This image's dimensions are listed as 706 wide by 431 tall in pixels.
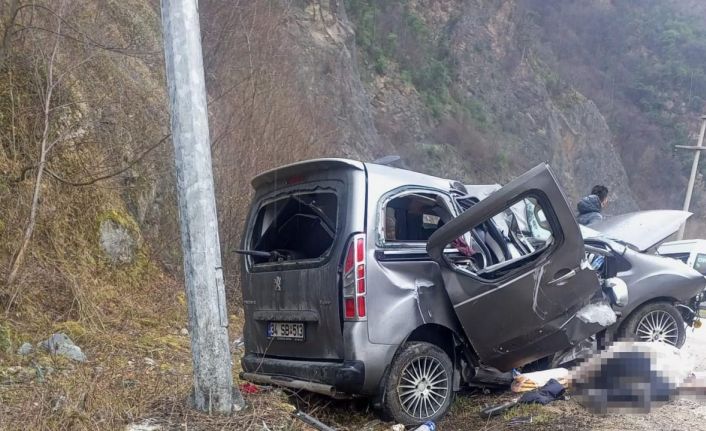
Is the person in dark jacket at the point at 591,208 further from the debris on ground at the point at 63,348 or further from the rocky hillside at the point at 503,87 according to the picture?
the rocky hillside at the point at 503,87

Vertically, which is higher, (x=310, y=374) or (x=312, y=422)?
(x=310, y=374)

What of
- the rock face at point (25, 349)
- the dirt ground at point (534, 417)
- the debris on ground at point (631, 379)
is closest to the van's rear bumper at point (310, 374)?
the dirt ground at point (534, 417)

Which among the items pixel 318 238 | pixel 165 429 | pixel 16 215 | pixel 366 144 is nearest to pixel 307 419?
pixel 165 429

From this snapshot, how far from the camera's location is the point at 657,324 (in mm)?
6621

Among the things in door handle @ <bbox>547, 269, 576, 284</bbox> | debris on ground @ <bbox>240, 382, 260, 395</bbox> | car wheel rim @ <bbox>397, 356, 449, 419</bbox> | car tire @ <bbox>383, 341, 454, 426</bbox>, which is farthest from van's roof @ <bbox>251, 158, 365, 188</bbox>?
door handle @ <bbox>547, 269, 576, 284</bbox>

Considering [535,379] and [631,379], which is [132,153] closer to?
[535,379]

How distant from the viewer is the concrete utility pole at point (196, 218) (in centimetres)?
410

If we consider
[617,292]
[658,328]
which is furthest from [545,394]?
[658,328]

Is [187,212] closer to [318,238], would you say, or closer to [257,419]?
[257,419]

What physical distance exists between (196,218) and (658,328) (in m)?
4.73

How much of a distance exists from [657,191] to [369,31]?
31196mm

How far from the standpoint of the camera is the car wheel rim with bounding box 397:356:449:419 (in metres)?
4.98

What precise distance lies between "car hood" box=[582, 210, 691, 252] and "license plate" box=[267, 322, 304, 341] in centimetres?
331

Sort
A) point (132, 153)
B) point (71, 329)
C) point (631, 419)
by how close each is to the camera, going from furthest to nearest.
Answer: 1. point (132, 153)
2. point (71, 329)
3. point (631, 419)
